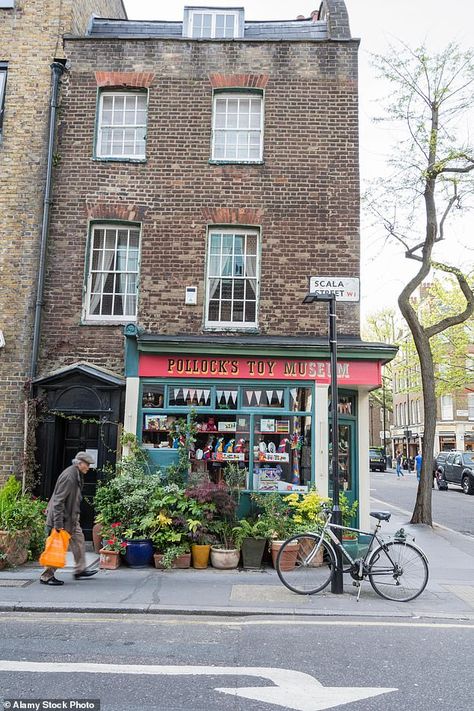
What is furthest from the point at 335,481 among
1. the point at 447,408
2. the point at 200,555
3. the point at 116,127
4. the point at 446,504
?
the point at 447,408

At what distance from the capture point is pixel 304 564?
7801 mm

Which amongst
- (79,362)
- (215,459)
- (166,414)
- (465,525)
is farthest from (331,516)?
(465,525)

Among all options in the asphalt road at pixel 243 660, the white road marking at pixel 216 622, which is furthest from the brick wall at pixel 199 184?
the asphalt road at pixel 243 660

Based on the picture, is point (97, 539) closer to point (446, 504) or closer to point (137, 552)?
point (137, 552)

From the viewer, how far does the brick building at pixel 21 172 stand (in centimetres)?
1116

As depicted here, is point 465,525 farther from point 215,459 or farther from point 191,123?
point 191,123

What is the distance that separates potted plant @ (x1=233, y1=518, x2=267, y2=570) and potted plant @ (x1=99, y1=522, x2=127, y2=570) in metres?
1.82

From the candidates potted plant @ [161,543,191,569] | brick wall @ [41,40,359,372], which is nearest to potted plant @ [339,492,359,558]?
potted plant @ [161,543,191,569]

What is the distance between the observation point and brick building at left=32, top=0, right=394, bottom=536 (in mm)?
10602

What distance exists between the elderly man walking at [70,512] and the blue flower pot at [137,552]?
82cm

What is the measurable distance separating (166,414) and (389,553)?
469cm

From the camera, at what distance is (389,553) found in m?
7.57

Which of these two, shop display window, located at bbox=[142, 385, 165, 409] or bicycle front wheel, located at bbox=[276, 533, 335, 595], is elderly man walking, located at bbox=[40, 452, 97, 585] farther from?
bicycle front wheel, located at bbox=[276, 533, 335, 595]

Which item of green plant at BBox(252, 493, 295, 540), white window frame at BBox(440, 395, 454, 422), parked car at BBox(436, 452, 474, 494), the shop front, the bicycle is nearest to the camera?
the bicycle
